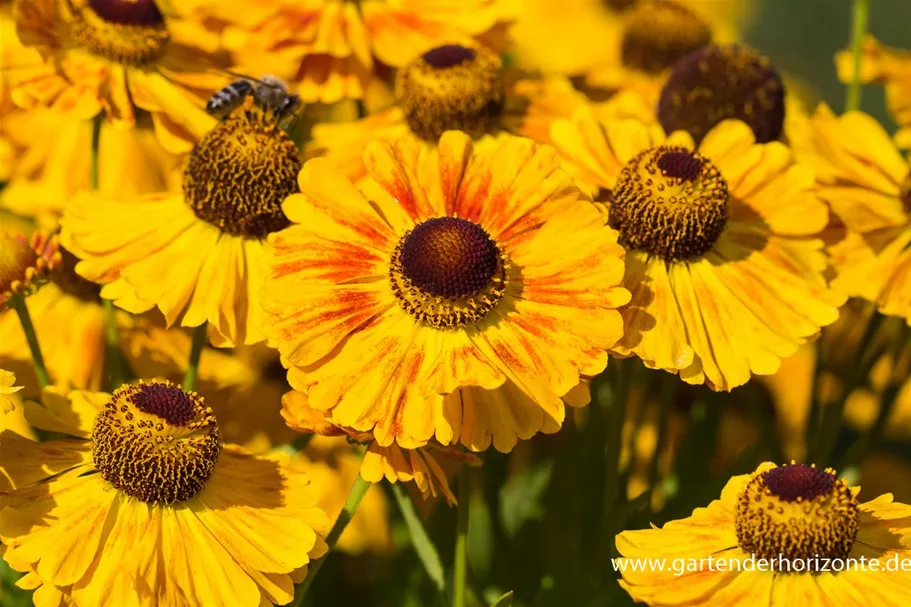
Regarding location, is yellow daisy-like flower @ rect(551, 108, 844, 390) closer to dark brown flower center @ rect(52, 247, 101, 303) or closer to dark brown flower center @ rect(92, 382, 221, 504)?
dark brown flower center @ rect(92, 382, 221, 504)

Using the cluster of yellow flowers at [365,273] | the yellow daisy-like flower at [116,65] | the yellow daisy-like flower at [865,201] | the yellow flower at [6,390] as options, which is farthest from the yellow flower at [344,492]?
the yellow daisy-like flower at [865,201]

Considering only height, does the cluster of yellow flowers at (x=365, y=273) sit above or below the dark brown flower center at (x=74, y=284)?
above

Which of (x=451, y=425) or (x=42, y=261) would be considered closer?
(x=451, y=425)

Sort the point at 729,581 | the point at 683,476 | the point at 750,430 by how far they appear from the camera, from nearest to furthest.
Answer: the point at 729,581
the point at 683,476
the point at 750,430

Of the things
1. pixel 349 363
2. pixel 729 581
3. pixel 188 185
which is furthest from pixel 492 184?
pixel 729 581

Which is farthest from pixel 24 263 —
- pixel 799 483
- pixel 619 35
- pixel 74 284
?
pixel 619 35

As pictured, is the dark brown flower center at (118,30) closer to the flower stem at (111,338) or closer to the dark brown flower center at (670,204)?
the flower stem at (111,338)

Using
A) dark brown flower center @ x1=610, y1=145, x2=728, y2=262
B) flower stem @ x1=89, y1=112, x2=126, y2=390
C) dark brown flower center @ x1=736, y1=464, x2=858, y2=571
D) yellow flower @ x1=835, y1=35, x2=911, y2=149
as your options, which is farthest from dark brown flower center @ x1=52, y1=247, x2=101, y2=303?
yellow flower @ x1=835, y1=35, x2=911, y2=149

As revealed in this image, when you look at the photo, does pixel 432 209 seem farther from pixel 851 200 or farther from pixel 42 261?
pixel 851 200

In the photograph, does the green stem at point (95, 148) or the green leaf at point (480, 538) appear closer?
the green stem at point (95, 148)
